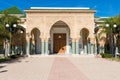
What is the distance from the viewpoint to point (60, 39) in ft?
129

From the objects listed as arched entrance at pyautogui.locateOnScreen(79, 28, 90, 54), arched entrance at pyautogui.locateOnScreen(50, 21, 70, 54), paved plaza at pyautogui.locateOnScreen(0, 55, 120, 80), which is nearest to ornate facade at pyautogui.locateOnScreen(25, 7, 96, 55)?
arched entrance at pyautogui.locateOnScreen(79, 28, 90, 54)

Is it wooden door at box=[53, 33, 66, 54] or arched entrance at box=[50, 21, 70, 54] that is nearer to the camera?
arched entrance at box=[50, 21, 70, 54]

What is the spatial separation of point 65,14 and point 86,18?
9.91ft

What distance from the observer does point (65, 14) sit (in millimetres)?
34469

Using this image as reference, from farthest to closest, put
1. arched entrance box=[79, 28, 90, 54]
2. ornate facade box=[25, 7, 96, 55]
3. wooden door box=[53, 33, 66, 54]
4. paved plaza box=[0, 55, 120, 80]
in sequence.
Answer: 1. wooden door box=[53, 33, 66, 54]
2. arched entrance box=[79, 28, 90, 54]
3. ornate facade box=[25, 7, 96, 55]
4. paved plaza box=[0, 55, 120, 80]

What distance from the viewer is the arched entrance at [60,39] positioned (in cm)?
3875

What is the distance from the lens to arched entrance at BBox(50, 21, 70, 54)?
38.8 metres

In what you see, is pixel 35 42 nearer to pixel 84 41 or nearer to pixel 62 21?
pixel 62 21

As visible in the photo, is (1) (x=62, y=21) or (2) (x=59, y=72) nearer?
(2) (x=59, y=72)

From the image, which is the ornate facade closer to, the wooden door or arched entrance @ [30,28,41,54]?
arched entrance @ [30,28,41,54]

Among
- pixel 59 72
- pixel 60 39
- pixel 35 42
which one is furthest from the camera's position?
pixel 60 39

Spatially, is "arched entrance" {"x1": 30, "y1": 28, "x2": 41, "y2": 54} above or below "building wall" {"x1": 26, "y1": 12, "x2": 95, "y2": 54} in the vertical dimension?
below

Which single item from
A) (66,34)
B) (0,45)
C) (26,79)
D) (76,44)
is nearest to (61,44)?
(66,34)

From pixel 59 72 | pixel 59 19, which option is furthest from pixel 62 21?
pixel 59 72
